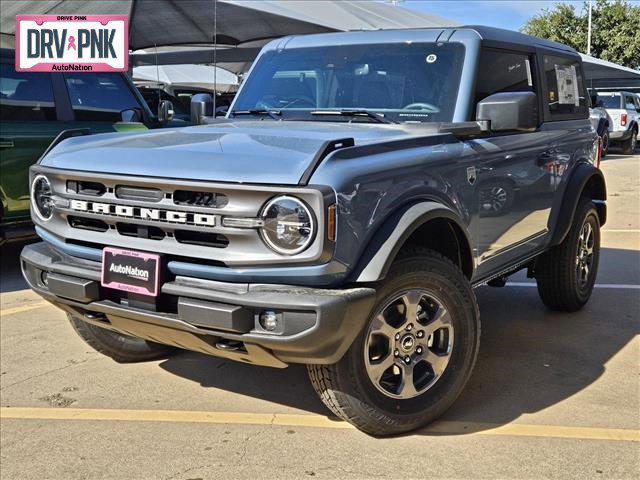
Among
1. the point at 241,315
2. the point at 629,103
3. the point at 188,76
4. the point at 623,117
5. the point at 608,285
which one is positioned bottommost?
the point at 608,285

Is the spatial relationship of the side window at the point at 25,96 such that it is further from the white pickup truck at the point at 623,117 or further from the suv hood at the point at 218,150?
the white pickup truck at the point at 623,117

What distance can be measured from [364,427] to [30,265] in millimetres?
1799

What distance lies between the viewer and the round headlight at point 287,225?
2.74m

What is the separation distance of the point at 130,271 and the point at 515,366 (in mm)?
2344

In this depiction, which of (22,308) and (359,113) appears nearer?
(359,113)

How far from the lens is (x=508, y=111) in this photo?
3662 millimetres

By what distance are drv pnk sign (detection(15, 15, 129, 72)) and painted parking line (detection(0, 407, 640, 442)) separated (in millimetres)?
4102

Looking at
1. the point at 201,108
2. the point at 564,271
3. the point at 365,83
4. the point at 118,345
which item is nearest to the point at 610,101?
the point at 564,271

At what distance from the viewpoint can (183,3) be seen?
14742mm

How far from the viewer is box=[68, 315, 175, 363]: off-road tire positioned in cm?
405

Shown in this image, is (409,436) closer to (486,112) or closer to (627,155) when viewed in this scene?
(486,112)

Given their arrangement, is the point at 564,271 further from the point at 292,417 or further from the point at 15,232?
the point at 15,232

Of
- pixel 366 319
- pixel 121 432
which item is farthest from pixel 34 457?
pixel 366 319

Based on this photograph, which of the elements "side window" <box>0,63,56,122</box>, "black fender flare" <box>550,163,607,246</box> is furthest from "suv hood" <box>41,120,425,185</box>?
"side window" <box>0,63,56,122</box>
